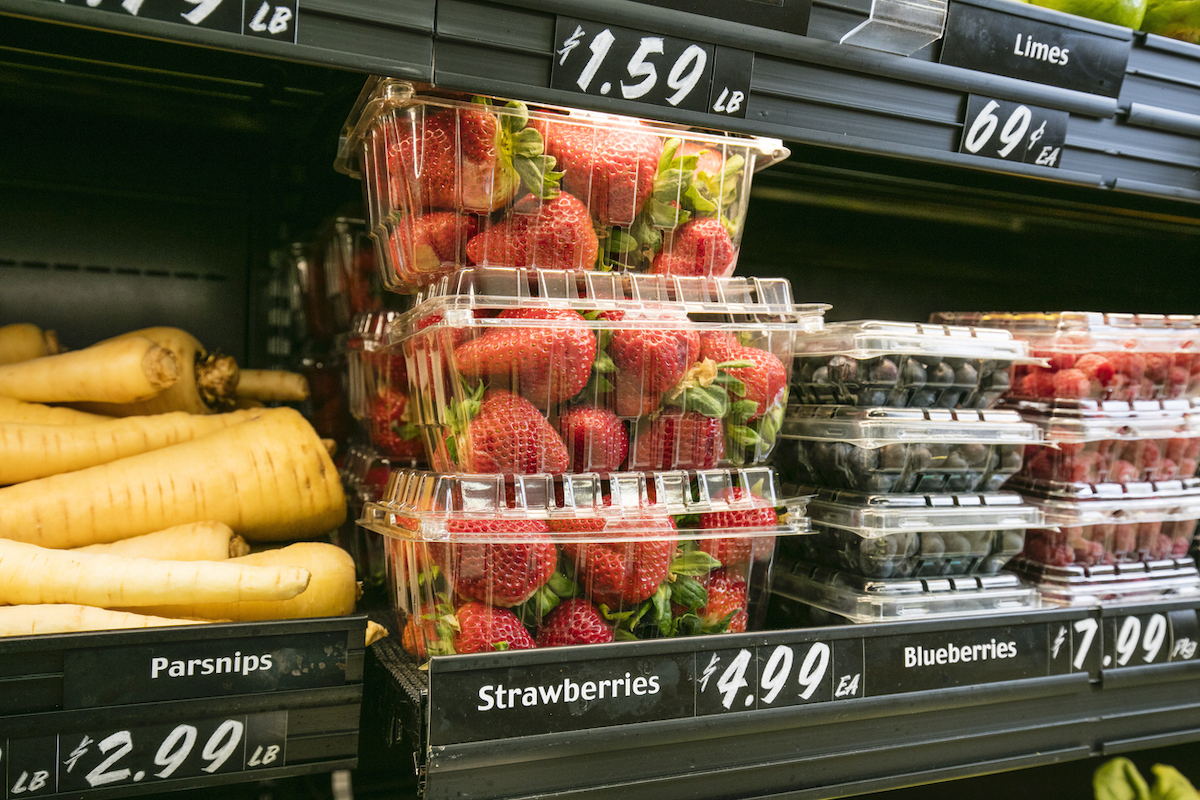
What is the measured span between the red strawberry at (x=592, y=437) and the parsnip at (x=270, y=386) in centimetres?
54

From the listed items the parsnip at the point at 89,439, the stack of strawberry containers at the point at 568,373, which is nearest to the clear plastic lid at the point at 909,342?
the stack of strawberry containers at the point at 568,373

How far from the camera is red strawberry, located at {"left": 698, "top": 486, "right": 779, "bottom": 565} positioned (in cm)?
90

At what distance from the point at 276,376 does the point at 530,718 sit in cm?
69

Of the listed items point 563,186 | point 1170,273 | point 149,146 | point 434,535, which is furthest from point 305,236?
point 1170,273

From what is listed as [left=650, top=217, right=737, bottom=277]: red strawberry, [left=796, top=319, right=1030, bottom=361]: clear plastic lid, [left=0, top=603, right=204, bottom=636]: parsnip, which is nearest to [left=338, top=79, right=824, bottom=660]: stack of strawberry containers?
[left=650, top=217, right=737, bottom=277]: red strawberry

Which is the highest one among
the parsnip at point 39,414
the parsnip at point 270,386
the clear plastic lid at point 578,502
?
the parsnip at point 270,386

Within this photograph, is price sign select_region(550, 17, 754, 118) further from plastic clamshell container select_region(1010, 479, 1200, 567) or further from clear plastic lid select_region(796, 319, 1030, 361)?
plastic clamshell container select_region(1010, 479, 1200, 567)

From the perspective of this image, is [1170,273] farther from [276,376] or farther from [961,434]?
[276,376]

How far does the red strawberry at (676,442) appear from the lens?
0.88m

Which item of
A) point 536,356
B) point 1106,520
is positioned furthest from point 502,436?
point 1106,520

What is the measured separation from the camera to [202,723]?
678mm

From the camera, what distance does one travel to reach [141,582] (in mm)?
790

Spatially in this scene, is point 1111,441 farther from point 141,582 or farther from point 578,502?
point 141,582

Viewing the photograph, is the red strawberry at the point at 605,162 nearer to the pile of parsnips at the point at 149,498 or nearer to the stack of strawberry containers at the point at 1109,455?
the pile of parsnips at the point at 149,498
